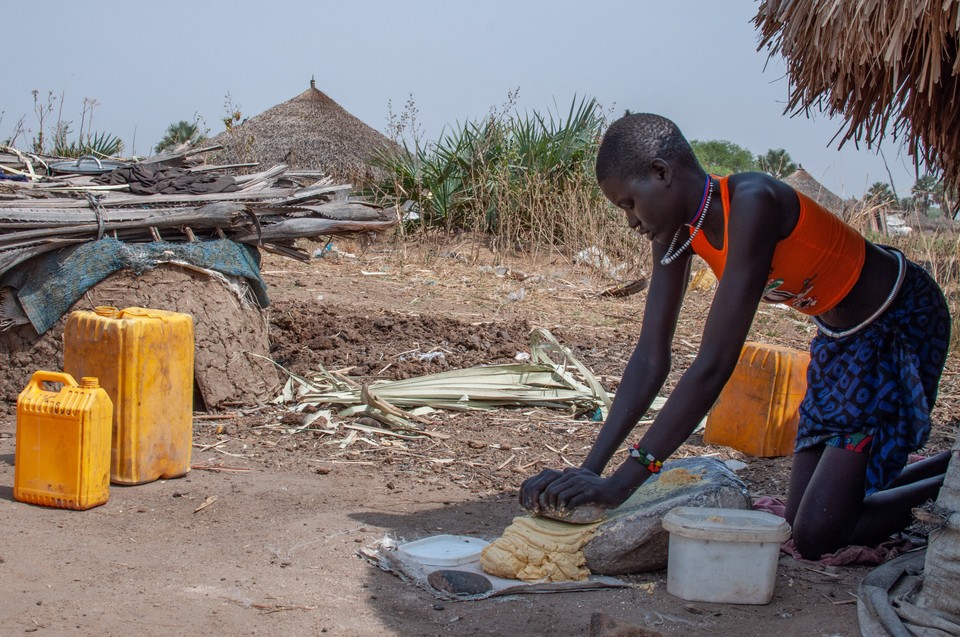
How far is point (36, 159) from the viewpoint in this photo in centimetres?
557

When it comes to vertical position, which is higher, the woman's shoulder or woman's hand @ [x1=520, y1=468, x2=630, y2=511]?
the woman's shoulder

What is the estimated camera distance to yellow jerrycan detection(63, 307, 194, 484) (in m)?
3.49

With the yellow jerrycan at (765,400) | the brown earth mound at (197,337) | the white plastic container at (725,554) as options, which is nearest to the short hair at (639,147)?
the white plastic container at (725,554)

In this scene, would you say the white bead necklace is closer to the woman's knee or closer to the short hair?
the short hair

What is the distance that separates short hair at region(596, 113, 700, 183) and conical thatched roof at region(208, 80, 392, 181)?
48.9ft

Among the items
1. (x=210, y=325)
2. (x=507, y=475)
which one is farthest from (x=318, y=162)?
(x=507, y=475)

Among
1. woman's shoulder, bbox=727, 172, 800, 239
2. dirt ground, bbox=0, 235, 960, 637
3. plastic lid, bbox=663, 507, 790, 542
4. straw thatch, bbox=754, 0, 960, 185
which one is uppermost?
straw thatch, bbox=754, 0, 960, 185

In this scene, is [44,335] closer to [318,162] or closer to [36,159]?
[36,159]

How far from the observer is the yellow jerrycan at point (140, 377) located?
349 cm

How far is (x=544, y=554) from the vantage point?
8.63 feet

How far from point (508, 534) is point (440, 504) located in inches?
31.7

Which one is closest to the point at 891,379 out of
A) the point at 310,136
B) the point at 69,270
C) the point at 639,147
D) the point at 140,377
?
the point at 639,147

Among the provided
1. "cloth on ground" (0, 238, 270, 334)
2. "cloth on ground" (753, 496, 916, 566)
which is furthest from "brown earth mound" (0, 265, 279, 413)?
"cloth on ground" (753, 496, 916, 566)

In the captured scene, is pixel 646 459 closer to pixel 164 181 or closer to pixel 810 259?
pixel 810 259
